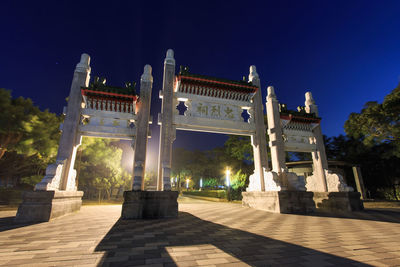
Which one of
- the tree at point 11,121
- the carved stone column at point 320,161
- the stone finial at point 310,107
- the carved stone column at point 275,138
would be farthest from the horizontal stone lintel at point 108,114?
the stone finial at point 310,107

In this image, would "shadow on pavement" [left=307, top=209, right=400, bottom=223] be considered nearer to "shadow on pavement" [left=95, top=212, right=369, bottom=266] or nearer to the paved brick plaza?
the paved brick plaza

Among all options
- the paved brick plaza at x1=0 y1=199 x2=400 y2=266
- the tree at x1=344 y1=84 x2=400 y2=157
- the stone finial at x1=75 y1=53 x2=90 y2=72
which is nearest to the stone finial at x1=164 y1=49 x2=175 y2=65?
the stone finial at x1=75 y1=53 x2=90 y2=72

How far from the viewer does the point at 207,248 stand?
10.9 feet

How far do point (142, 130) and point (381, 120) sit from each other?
60.3ft

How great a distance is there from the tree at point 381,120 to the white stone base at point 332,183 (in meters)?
7.98

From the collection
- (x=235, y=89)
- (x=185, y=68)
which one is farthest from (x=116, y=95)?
(x=235, y=89)

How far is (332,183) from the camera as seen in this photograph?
11.0 meters

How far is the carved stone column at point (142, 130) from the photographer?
8.20 meters

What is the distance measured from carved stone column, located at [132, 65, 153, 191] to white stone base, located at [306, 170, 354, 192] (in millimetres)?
10735

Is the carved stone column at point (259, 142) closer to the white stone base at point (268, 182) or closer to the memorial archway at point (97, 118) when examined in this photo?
the white stone base at point (268, 182)

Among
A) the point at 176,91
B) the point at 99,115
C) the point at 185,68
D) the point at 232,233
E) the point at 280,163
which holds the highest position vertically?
the point at 185,68

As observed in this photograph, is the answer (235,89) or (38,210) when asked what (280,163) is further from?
(38,210)

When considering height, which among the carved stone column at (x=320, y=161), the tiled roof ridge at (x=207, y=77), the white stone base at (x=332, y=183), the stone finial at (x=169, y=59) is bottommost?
the white stone base at (x=332, y=183)

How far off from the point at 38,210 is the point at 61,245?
4.29 metres
